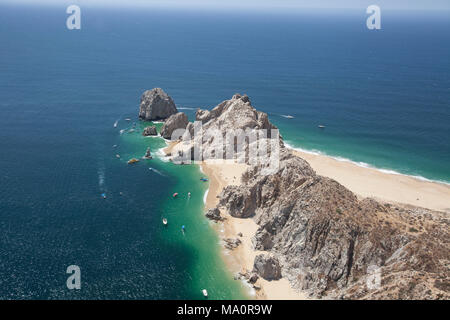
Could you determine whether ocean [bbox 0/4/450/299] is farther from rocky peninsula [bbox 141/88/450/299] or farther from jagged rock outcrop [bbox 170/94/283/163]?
jagged rock outcrop [bbox 170/94/283/163]

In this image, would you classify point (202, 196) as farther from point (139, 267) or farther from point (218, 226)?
point (139, 267)

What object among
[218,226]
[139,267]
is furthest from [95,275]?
[218,226]

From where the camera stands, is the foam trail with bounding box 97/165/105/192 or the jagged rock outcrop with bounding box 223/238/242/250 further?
the foam trail with bounding box 97/165/105/192

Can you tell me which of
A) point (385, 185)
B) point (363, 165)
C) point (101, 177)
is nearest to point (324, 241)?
point (385, 185)

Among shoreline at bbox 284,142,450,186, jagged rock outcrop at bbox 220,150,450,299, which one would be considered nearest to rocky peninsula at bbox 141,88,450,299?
jagged rock outcrop at bbox 220,150,450,299

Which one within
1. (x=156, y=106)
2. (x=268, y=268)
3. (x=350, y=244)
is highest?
(x=156, y=106)

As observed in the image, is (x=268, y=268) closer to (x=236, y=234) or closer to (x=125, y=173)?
(x=236, y=234)
